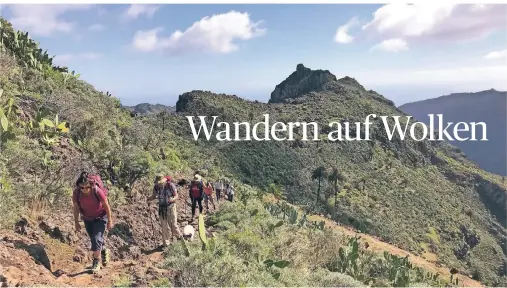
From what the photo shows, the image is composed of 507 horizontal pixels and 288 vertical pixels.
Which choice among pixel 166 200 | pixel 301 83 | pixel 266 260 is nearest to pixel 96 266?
pixel 166 200

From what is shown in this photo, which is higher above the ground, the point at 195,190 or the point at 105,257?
the point at 195,190

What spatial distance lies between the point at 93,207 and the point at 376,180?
209 ft

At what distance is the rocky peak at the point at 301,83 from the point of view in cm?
10725

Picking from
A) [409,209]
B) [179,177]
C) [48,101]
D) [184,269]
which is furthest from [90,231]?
[409,209]

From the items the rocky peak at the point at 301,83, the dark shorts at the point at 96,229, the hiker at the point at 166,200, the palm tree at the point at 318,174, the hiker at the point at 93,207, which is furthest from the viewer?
the rocky peak at the point at 301,83

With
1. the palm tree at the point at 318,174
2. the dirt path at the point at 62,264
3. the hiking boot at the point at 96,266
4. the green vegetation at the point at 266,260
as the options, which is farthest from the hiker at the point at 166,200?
the palm tree at the point at 318,174

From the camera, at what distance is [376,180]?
216ft

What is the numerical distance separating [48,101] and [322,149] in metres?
59.7

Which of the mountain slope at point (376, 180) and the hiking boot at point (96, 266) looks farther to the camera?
the mountain slope at point (376, 180)

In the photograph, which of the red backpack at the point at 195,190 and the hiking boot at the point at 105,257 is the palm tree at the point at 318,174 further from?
the hiking boot at the point at 105,257

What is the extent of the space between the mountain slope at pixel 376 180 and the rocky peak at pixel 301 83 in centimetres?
1087

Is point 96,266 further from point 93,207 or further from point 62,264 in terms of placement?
point 93,207

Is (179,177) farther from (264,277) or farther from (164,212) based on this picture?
(264,277)

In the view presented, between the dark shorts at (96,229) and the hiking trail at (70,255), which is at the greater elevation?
the dark shorts at (96,229)
